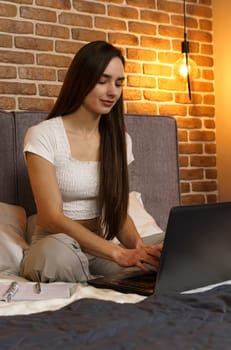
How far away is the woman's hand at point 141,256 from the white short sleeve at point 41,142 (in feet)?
1.54

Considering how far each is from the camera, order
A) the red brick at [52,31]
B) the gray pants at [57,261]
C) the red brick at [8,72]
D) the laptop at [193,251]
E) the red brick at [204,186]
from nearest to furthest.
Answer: the laptop at [193,251] → the gray pants at [57,261] → the red brick at [8,72] → the red brick at [52,31] → the red brick at [204,186]

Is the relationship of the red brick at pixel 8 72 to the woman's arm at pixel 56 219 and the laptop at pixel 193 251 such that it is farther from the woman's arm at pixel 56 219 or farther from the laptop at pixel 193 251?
the laptop at pixel 193 251

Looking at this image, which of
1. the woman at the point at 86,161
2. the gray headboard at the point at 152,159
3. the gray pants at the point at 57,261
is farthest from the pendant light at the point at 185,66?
the gray pants at the point at 57,261

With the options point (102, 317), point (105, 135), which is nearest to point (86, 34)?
point (105, 135)

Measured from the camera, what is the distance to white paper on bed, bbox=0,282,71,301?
5.15 ft

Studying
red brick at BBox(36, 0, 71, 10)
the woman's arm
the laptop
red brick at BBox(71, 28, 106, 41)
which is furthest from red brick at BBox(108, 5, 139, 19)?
the laptop

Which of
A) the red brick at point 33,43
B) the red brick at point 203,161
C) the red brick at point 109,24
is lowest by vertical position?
the red brick at point 203,161

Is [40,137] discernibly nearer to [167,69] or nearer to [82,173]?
[82,173]

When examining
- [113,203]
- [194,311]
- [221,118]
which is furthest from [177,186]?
[194,311]

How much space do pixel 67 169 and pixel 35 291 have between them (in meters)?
0.65

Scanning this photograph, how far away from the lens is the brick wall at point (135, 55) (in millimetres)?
2928

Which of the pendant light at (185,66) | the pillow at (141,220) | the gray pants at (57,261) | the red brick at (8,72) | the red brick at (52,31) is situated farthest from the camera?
the pendant light at (185,66)

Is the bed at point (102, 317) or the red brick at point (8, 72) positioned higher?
the red brick at point (8, 72)

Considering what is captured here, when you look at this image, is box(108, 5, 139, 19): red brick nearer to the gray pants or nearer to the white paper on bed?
the gray pants
